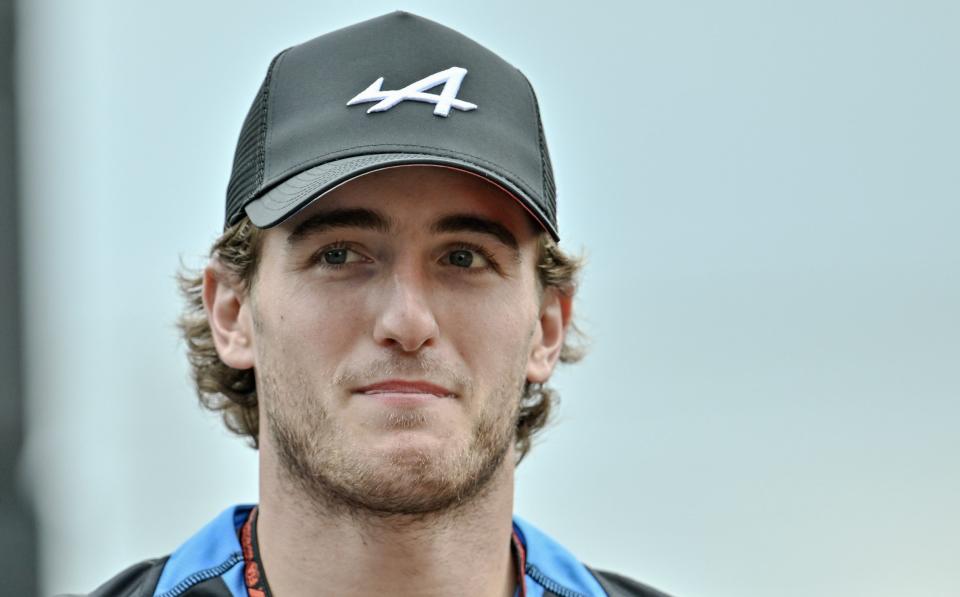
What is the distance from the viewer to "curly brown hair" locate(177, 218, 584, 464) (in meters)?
2.68

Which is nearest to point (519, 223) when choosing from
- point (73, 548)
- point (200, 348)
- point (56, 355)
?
point (200, 348)

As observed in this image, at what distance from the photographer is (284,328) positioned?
8.12 ft

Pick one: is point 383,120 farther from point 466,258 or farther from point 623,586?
point 623,586

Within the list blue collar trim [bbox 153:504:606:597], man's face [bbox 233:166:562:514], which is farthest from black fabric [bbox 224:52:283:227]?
blue collar trim [bbox 153:504:606:597]


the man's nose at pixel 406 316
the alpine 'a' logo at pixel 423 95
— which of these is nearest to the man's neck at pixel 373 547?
the man's nose at pixel 406 316

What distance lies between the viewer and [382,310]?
2.39 meters

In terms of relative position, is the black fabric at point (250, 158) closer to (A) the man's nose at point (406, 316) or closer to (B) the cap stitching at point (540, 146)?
(A) the man's nose at point (406, 316)

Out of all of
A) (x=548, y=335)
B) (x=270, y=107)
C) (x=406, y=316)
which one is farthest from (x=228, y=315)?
(x=548, y=335)

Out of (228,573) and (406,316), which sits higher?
(406,316)

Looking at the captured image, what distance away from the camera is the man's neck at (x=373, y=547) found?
8.26 ft

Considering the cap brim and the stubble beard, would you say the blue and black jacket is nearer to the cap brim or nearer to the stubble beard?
the stubble beard

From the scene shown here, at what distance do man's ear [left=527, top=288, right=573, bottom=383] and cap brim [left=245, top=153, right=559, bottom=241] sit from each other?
386 millimetres

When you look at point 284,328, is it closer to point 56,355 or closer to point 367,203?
point 367,203

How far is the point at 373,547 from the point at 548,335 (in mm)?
630
